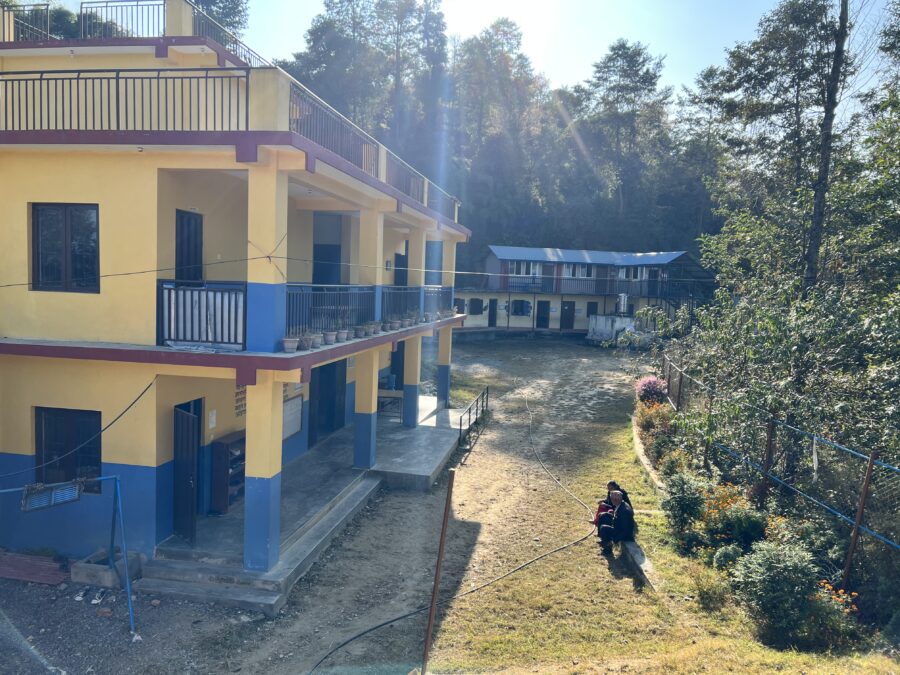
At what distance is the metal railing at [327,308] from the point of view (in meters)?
10.1

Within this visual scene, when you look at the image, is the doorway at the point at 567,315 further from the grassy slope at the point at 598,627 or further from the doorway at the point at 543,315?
the grassy slope at the point at 598,627

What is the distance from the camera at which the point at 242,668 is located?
761 cm

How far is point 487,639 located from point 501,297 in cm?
3882

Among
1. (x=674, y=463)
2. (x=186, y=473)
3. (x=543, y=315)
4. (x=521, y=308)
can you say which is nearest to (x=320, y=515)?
(x=186, y=473)

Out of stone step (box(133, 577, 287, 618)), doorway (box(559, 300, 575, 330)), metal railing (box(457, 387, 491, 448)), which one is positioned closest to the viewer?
stone step (box(133, 577, 287, 618))

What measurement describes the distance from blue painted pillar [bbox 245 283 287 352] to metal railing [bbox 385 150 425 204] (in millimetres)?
5485

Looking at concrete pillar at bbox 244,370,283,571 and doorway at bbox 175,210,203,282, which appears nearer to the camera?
concrete pillar at bbox 244,370,283,571

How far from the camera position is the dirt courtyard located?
7.77 m

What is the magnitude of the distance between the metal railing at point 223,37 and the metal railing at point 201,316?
4.90 m

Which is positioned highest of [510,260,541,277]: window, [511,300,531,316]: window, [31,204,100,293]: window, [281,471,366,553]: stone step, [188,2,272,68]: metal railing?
[188,2,272,68]: metal railing

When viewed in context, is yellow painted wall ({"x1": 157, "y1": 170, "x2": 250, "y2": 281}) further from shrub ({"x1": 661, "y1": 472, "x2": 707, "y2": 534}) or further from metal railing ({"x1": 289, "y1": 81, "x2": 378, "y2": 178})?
shrub ({"x1": 661, "y1": 472, "x2": 707, "y2": 534})

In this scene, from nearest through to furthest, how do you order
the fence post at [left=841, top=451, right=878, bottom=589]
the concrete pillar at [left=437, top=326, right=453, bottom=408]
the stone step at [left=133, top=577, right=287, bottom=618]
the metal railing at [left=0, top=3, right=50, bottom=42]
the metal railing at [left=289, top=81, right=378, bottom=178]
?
the fence post at [left=841, top=451, right=878, bottom=589]
the stone step at [left=133, top=577, right=287, bottom=618]
the metal railing at [left=289, top=81, right=378, bottom=178]
the metal railing at [left=0, top=3, right=50, bottom=42]
the concrete pillar at [left=437, top=326, right=453, bottom=408]

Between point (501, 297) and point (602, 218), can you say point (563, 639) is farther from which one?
point (602, 218)

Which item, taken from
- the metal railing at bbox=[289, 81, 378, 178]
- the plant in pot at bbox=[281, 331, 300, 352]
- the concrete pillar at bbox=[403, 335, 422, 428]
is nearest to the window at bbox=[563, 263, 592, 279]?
the concrete pillar at bbox=[403, 335, 422, 428]
